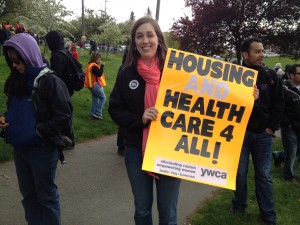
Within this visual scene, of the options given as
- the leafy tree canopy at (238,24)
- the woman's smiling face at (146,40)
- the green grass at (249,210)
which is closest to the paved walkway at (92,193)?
the green grass at (249,210)

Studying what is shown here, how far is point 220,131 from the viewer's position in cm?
284

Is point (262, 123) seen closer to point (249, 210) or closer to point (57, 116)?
point (249, 210)

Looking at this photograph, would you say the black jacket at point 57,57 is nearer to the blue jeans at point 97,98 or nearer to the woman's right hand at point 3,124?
the woman's right hand at point 3,124

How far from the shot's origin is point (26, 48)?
3043 millimetres

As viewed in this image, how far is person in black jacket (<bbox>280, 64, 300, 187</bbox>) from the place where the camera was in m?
5.70

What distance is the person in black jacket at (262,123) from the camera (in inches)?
156

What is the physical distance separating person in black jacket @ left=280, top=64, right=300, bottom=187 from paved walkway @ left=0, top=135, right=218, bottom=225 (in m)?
1.57

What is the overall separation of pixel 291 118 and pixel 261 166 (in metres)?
2.05

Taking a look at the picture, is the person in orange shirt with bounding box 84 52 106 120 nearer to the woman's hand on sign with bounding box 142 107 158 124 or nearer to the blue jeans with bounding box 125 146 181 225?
the blue jeans with bounding box 125 146 181 225

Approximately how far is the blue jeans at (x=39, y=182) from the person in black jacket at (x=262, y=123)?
84.4 inches

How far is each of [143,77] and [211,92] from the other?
0.54 meters

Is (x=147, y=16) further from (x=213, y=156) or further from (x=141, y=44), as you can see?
(x=213, y=156)

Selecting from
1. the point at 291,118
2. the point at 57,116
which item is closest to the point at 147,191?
the point at 57,116

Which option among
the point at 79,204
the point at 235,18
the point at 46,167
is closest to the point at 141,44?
the point at 46,167
